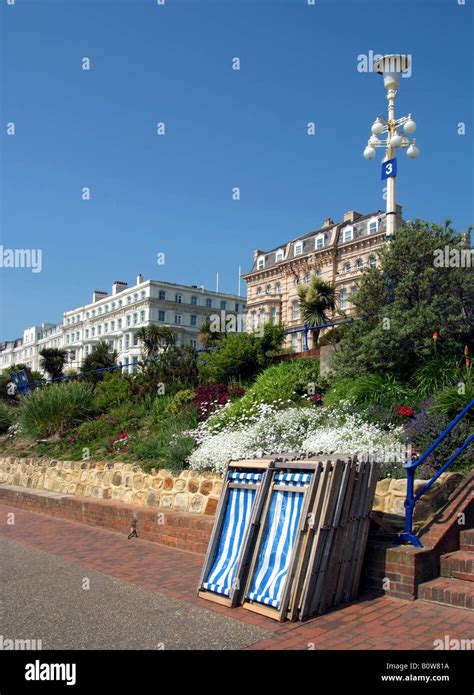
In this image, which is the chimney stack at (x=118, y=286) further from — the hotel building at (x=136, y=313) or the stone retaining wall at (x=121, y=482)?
the stone retaining wall at (x=121, y=482)

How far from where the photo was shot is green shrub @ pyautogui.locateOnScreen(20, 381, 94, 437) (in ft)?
53.1

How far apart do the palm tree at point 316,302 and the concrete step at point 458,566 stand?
16496 mm

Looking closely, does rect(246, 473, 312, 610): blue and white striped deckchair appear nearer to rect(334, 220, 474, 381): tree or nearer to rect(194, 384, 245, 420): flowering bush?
rect(334, 220, 474, 381): tree

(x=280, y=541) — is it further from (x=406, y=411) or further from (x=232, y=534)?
(x=406, y=411)

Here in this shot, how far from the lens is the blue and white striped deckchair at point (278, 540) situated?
17.9 feet

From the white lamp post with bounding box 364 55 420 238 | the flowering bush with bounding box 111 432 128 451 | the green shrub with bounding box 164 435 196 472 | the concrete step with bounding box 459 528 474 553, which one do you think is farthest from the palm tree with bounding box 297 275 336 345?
the concrete step with bounding box 459 528 474 553

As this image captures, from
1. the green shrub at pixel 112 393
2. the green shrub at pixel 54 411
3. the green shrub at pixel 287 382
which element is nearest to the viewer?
the green shrub at pixel 287 382

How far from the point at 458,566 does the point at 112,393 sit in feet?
42.2

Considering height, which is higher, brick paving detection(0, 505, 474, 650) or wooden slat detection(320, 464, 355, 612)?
wooden slat detection(320, 464, 355, 612)

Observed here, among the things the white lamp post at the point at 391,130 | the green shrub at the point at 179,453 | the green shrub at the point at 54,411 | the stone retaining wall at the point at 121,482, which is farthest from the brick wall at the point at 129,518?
the white lamp post at the point at 391,130

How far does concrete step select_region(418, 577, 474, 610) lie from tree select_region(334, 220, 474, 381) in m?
4.72

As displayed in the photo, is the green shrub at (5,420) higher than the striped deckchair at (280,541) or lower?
higher
